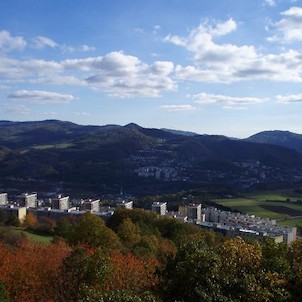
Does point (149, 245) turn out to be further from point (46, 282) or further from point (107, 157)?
point (107, 157)

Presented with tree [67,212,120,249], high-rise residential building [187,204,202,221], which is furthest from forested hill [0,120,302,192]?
tree [67,212,120,249]

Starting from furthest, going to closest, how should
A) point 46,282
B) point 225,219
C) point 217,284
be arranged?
point 225,219 < point 46,282 < point 217,284

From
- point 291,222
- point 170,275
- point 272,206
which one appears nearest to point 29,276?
point 170,275

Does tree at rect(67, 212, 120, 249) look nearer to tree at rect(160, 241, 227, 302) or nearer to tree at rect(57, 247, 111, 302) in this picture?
tree at rect(57, 247, 111, 302)

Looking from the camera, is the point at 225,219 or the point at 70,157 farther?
the point at 70,157

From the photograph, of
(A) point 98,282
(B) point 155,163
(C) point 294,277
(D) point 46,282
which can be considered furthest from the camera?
(B) point 155,163

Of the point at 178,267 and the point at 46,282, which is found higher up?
the point at 178,267

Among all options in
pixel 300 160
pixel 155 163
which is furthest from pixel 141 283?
pixel 300 160
